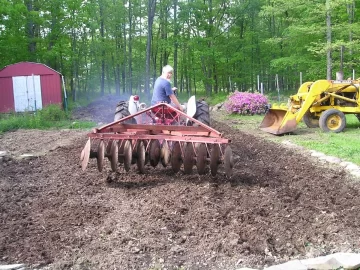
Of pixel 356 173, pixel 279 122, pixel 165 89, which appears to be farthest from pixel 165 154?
pixel 279 122

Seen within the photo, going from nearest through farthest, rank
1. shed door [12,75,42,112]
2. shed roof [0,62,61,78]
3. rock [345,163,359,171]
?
rock [345,163,359,171], shed roof [0,62,61,78], shed door [12,75,42,112]

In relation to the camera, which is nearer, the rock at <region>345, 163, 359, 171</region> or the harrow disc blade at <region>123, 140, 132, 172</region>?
the harrow disc blade at <region>123, 140, 132, 172</region>

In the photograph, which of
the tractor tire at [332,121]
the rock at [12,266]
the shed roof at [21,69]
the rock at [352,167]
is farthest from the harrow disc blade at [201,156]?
the shed roof at [21,69]

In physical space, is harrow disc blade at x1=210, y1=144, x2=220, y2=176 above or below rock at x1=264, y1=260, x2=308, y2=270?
above

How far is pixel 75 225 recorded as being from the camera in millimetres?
3984

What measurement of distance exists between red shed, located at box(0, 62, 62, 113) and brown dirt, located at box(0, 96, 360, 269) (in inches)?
491

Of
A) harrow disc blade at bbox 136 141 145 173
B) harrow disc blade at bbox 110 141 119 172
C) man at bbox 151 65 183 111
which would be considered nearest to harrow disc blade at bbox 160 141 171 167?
harrow disc blade at bbox 136 141 145 173

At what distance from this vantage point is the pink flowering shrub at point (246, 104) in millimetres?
16203

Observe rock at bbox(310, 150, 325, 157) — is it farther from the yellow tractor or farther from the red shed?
the red shed

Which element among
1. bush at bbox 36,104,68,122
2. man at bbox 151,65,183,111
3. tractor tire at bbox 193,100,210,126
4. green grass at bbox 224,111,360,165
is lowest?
green grass at bbox 224,111,360,165

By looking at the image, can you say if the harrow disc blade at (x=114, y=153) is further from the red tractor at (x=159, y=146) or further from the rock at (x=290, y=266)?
the rock at (x=290, y=266)

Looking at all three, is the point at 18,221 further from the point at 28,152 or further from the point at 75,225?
the point at 28,152

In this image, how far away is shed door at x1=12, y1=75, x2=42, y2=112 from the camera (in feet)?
A: 59.1

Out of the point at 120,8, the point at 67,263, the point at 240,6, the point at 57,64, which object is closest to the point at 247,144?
the point at 67,263
